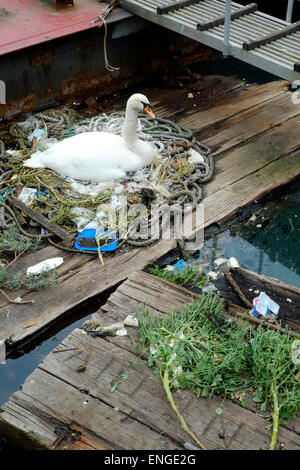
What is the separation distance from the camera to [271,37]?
629 centimetres

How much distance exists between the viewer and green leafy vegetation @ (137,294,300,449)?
12.5ft

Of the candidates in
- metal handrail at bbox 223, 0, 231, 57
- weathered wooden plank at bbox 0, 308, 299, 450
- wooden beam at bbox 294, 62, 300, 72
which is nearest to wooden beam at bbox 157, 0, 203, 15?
metal handrail at bbox 223, 0, 231, 57

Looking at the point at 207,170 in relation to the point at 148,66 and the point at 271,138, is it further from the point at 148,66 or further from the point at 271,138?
the point at 148,66

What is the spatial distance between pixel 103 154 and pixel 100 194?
0.40 metres

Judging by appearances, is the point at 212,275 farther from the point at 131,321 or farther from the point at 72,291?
the point at 72,291

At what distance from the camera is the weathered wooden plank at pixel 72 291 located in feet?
14.9

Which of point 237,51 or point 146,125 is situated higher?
point 237,51

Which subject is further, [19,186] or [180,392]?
[19,186]

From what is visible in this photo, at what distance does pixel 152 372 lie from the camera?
400 cm

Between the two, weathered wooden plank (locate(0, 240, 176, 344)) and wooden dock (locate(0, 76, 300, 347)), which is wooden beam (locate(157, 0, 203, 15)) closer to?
wooden dock (locate(0, 76, 300, 347))

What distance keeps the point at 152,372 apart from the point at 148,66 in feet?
16.7
